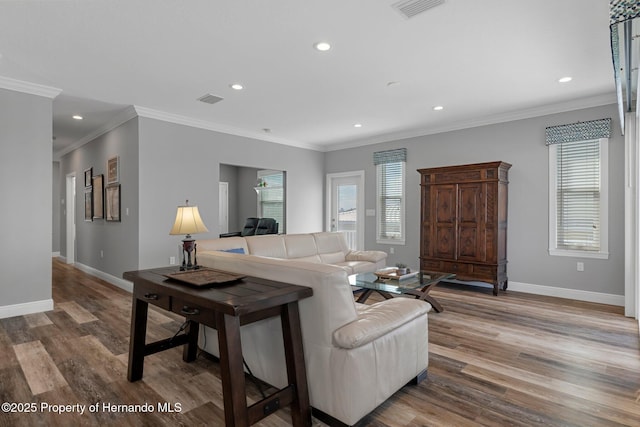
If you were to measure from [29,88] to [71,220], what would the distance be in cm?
461

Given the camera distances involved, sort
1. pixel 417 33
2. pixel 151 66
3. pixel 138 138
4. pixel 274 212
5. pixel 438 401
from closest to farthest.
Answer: pixel 438 401 < pixel 417 33 < pixel 151 66 < pixel 138 138 < pixel 274 212

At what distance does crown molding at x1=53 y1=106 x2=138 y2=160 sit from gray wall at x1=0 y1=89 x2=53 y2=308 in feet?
3.08

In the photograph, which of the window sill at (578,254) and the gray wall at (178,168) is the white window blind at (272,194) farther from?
the window sill at (578,254)

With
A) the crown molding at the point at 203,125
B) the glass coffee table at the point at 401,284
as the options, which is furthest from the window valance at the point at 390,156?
the glass coffee table at the point at 401,284

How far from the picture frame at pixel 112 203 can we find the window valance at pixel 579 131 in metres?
6.24

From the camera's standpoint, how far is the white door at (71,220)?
296 inches

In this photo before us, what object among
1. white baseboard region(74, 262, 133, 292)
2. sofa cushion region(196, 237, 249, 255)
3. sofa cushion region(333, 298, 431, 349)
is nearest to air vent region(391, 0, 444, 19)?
sofa cushion region(333, 298, 431, 349)

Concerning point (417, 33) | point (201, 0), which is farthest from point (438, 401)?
point (201, 0)

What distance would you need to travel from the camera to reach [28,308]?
3902mm

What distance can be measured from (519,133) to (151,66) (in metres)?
4.83

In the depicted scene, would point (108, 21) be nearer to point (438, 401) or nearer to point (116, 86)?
point (116, 86)

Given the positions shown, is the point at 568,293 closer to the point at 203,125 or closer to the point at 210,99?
the point at 210,99

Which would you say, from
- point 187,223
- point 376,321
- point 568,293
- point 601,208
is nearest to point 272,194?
point 187,223

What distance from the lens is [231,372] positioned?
60.9 inches
